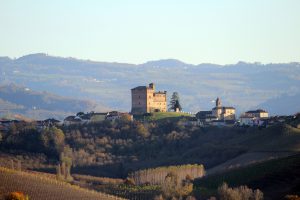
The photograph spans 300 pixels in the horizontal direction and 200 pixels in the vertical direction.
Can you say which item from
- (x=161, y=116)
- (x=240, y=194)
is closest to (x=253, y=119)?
(x=161, y=116)

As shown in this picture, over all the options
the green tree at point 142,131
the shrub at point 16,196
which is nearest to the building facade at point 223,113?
the green tree at point 142,131

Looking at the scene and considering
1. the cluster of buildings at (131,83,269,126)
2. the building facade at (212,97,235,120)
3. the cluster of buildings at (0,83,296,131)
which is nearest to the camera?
the cluster of buildings at (0,83,296,131)

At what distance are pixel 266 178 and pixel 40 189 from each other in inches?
844

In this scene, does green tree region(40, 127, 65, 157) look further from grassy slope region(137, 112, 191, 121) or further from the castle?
the castle

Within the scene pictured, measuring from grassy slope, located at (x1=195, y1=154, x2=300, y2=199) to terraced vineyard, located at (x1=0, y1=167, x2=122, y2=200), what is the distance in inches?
446

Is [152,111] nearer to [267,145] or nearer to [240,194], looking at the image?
[267,145]

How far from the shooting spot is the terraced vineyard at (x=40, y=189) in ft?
227

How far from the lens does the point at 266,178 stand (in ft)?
268

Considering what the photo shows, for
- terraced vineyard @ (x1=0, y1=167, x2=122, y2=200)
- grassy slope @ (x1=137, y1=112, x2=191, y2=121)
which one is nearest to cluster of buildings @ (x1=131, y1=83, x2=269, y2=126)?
grassy slope @ (x1=137, y1=112, x2=191, y2=121)

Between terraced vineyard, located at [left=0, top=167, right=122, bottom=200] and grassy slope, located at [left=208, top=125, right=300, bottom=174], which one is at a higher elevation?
grassy slope, located at [left=208, top=125, right=300, bottom=174]

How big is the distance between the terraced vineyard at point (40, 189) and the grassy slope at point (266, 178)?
37.1 ft

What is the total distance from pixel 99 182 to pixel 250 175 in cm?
1893

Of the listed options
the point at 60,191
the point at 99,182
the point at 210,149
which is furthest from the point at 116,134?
the point at 60,191

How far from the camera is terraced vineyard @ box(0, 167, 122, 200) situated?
6931 centimetres
